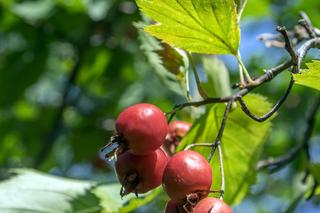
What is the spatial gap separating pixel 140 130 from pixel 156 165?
0.09 metres

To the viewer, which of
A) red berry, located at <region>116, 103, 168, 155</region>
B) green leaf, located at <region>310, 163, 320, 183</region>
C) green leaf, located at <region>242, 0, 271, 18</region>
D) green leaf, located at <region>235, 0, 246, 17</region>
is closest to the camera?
red berry, located at <region>116, 103, 168, 155</region>

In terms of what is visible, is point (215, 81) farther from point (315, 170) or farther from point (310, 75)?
point (310, 75)

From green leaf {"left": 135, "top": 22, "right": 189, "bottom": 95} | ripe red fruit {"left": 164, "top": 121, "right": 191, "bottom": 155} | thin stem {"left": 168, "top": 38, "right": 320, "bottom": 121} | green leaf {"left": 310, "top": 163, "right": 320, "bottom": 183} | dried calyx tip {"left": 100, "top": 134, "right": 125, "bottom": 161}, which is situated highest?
thin stem {"left": 168, "top": 38, "right": 320, "bottom": 121}

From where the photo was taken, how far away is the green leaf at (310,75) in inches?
59.0

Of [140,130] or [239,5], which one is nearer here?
[140,130]

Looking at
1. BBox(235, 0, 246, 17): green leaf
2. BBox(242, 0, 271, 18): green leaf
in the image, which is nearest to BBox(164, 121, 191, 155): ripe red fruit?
BBox(235, 0, 246, 17): green leaf

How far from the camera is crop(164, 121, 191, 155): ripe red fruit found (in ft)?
6.37

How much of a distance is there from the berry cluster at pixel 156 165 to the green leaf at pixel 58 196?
1.45ft

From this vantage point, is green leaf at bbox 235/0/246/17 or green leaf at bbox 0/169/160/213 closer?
green leaf at bbox 235/0/246/17

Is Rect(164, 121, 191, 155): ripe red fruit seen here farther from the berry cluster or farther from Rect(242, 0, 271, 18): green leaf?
Rect(242, 0, 271, 18): green leaf

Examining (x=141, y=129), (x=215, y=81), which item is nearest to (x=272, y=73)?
(x=141, y=129)

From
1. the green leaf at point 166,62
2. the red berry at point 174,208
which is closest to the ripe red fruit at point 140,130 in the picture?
the red berry at point 174,208

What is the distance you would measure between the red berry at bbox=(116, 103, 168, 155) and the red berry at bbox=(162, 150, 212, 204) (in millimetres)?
64

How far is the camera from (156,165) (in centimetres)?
159
